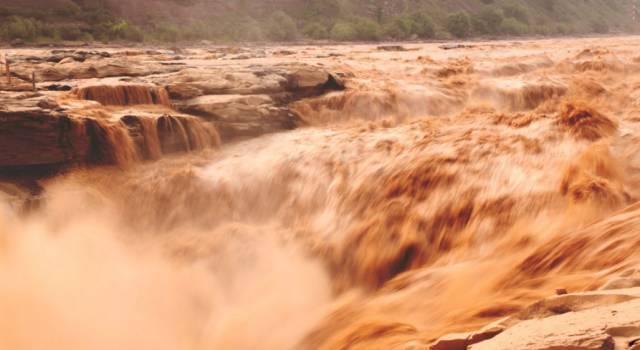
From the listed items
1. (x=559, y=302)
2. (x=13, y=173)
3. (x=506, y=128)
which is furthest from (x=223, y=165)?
(x=559, y=302)

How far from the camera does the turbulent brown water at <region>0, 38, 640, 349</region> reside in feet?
12.1

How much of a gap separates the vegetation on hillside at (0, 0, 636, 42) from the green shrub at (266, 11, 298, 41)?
1.8 inches

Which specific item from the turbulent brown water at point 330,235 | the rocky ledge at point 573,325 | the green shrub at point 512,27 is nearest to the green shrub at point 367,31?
the green shrub at point 512,27

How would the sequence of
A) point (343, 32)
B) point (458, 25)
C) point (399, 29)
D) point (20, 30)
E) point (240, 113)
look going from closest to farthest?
point (240, 113) → point (20, 30) → point (343, 32) → point (399, 29) → point (458, 25)

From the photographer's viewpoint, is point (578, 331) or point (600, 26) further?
point (600, 26)

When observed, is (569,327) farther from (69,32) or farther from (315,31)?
(315,31)

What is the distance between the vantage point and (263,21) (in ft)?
95.3

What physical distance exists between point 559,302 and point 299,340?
6.04 ft

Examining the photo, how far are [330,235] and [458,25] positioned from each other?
2886 centimetres

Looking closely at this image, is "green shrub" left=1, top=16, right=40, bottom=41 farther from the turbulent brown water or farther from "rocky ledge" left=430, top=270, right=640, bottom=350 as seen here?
"rocky ledge" left=430, top=270, right=640, bottom=350

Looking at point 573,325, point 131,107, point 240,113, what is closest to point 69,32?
point 131,107

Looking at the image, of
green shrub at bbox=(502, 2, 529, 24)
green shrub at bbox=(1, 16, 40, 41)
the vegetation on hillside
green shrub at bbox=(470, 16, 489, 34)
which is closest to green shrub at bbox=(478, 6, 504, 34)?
the vegetation on hillside

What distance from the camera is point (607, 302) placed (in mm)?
2305

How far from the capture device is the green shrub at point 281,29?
2759 cm
